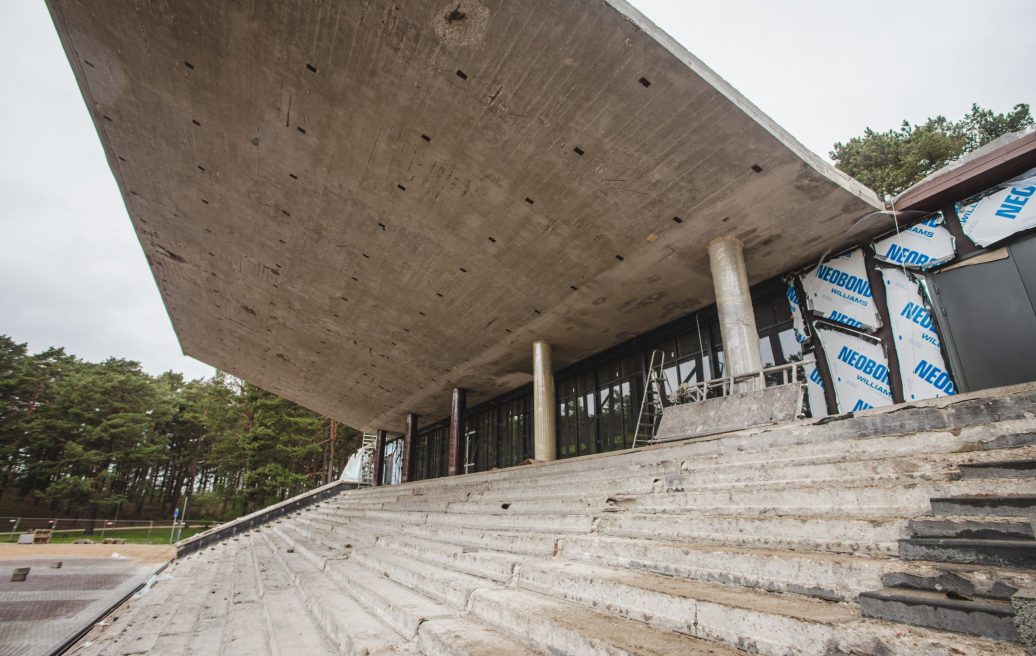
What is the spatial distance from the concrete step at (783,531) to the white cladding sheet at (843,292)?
23.2 feet

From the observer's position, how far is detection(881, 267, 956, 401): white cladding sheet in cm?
704

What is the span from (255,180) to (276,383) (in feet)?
49.7

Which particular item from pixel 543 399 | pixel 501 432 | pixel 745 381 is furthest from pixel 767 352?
pixel 501 432

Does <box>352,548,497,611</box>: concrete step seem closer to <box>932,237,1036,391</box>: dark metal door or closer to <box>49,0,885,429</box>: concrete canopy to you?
<box>49,0,885,429</box>: concrete canopy

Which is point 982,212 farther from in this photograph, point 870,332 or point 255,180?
point 255,180

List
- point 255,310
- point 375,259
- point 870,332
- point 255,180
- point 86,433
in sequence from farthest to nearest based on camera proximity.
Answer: point 86,433
point 255,310
point 375,259
point 255,180
point 870,332

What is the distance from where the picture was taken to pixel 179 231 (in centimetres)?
1202

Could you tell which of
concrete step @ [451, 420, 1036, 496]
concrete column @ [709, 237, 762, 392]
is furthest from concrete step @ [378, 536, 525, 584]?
concrete column @ [709, 237, 762, 392]

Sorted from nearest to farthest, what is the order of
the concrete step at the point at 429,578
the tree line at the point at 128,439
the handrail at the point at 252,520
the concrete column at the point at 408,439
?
the concrete step at the point at 429,578 → the handrail at the point at 252,520 → the concrete column at the point at 408,439 → the tree line at the point at 128,439

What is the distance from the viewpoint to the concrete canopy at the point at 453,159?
6.23 m

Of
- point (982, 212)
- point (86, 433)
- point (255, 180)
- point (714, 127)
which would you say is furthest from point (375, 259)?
point (86, 433)

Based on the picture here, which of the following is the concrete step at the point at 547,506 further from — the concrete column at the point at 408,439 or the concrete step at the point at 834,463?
the concrete column at the point at 408,439

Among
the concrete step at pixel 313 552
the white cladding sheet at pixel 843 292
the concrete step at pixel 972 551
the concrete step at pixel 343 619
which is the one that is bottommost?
Result: the concrete step at pixel 313 552

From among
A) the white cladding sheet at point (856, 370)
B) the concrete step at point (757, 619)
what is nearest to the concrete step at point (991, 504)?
the concrete step at point (757, 619)
